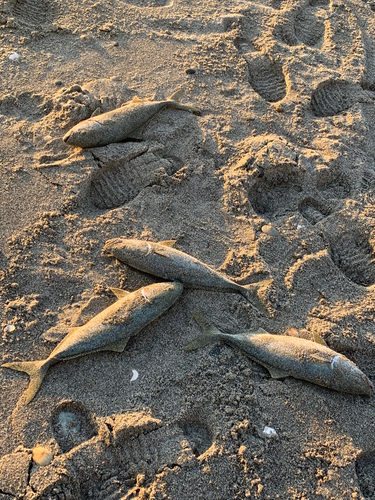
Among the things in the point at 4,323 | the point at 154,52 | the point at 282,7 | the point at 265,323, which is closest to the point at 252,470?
the point at 265,323

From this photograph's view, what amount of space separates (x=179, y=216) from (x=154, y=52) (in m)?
1.97

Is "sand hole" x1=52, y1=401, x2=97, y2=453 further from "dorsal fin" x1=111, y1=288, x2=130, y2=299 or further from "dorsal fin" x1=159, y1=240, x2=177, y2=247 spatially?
"dorsal fin" x1=159, y1=240, x2=177, y2=247

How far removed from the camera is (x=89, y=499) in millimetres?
2537

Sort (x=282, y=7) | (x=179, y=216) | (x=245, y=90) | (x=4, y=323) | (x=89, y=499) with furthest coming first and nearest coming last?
1. (x=282, y=7)
2. (x=245, y=90)
3. (x=179, y=216)
4. (x=4, y=323)
5. (x=89, y=499)

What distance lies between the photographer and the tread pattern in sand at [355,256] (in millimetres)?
3418

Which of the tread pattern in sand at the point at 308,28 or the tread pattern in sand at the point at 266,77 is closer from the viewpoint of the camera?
the tread pattern in sand at the point at 266,77

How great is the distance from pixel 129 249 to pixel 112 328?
1.93ft

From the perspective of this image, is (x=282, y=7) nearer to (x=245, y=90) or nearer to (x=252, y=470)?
(x=245, y=90)

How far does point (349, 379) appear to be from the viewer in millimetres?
2861

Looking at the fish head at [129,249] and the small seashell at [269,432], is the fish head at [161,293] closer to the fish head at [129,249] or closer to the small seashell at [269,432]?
the fish head at [129,249]

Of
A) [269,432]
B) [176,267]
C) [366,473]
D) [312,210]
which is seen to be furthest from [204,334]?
[312,210]

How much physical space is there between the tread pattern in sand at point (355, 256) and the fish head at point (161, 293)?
1.30 m

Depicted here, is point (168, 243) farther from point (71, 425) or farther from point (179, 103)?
point (179, 103)

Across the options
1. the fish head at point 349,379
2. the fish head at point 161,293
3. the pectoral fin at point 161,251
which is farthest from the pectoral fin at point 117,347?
the fish head at point 349,379
